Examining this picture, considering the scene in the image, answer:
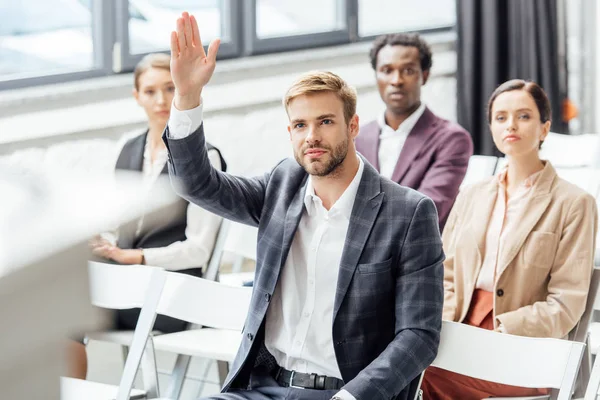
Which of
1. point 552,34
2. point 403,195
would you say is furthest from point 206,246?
point 552,34

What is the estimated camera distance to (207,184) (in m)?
2.28

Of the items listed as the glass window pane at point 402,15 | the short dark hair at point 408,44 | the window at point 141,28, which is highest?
the glass window pane at point 402,15

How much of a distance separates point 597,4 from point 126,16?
3127mm

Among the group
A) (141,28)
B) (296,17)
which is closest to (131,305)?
(141,28)

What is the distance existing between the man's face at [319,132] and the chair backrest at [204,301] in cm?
43

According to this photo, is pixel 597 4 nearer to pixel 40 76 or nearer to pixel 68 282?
pixel 40 76

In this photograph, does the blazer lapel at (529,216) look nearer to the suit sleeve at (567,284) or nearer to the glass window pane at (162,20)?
the suit sleeve at (567,284)

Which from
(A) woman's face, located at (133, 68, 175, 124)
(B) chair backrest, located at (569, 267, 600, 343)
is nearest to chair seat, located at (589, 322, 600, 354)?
(B) chair backrest, located at (569, 267, 600, 343)

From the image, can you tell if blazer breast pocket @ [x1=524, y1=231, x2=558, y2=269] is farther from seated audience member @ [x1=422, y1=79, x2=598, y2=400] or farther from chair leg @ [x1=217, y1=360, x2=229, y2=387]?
chair leg @ [x1=217, y1=360, x2=229, y2=387]

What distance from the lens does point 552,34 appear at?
6.18 metres

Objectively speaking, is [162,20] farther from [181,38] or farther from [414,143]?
[181,38]

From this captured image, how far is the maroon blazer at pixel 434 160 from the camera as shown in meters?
3.59

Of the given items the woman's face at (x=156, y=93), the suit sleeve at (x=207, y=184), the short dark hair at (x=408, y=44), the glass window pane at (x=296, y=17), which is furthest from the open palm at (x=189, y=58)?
the glass window pane at (x=296, y=17)

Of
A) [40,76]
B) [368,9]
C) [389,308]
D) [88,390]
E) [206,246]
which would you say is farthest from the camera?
[368,9]
